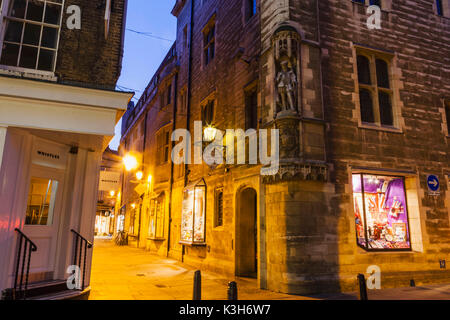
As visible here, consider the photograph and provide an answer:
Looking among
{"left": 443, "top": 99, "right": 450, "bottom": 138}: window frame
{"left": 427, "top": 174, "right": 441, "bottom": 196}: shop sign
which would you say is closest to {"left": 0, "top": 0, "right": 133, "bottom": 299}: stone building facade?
{"left": 427, "top": 174, "right": 441, "bottom": 196}: shop sign

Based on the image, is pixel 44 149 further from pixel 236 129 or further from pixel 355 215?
pixel 355 215

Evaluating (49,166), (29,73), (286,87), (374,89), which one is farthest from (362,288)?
(29,73)

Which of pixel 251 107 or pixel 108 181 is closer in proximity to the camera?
pixel 108 181

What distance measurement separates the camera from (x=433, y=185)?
1042cm

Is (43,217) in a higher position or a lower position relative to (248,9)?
lower

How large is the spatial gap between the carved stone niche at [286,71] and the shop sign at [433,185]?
206 inches

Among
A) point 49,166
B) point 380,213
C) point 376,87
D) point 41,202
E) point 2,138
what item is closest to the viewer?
point 2,138

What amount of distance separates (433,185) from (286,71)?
20.1ft

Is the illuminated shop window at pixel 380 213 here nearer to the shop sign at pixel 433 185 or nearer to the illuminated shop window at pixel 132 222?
the shop sign at pixel 433 185

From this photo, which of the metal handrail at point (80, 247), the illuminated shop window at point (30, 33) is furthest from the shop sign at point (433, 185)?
the illuminated shop window at point (30, 33)

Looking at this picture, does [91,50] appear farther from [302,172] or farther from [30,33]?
[302,172]

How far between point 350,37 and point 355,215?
5.67 metres

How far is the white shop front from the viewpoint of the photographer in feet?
19.6
